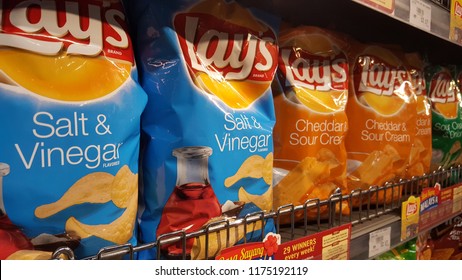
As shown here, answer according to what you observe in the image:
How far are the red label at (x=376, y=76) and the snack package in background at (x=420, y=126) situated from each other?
8 cm

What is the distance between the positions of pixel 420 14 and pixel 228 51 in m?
0.44

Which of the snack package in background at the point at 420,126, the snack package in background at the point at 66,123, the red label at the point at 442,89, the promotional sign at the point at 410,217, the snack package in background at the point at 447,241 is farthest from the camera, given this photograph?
the snack package in background at the point at 447,241

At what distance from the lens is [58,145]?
46cm

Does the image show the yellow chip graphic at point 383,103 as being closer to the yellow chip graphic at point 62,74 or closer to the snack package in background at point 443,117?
the snack package in background at point 443,117

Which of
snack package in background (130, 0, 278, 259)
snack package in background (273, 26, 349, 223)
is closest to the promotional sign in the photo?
snack package in background (273, 26, 349, 223)

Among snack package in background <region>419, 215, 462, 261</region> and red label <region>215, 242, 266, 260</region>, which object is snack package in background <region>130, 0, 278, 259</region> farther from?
snack package in background <region>419, 215, 462, 261</region>

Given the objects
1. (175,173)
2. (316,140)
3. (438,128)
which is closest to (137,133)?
(175,173)

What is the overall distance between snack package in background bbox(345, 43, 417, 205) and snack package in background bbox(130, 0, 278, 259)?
355 mm

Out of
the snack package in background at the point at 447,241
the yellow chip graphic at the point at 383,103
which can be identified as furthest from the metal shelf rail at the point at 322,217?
the snack package in background at the point at 447,241

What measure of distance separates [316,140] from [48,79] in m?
0.51

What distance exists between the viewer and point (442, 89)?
1.15m

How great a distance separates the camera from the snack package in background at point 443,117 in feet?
3.75

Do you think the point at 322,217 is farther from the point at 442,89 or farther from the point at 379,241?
the point at 442,89

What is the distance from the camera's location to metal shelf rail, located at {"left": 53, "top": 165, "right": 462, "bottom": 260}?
1.63 ft
